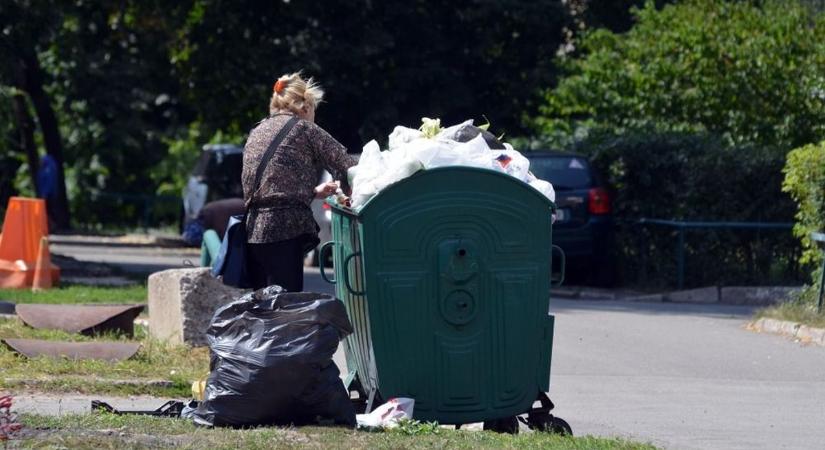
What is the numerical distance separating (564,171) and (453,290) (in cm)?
1067

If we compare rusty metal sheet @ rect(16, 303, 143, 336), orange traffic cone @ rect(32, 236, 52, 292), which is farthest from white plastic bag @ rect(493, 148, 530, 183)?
orange traffic cone @ rect(32, 236, 52, 292)

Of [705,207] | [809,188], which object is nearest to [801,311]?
[809,188]

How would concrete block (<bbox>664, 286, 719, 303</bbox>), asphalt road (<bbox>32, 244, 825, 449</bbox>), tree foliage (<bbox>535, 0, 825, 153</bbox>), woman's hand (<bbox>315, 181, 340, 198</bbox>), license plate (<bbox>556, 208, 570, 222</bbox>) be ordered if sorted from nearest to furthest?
woman's hand (<bbox>315, 181, 340, 198</bbox>), asphalt road (<bbox>32, 244, 825, 449</bbox>), concrete block (<bbox>664, 286, 719, 303</bbox>), license plate (<bbox>556, 208, 570, 222</bbox>), tree foliage (<bbox>535, 0, 825, 153</bbox>)

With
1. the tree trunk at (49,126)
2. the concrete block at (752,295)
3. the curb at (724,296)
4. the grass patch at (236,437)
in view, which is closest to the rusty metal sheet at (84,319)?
the grass patch at (236,437)

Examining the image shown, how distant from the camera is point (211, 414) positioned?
6547mm

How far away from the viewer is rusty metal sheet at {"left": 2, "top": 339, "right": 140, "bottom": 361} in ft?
29.7

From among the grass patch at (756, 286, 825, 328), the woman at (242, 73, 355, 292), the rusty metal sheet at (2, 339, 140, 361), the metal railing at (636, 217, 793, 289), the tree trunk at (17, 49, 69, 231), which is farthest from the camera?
the tree trunk at (17, 49, 69, 231)

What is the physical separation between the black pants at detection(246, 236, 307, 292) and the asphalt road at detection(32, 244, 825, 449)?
5.82 ft

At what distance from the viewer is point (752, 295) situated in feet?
53.0

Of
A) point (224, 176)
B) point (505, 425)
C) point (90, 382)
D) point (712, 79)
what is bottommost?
point (505, 425)

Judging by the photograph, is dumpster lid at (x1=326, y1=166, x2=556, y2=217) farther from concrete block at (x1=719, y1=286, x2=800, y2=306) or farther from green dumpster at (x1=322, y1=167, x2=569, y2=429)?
concrete block at (x1=719, y1=286, x2=800, y2=306)

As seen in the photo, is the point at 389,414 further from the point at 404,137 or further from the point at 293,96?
the point at 293,96

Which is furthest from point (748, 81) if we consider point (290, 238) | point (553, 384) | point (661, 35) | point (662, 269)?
point (290, 238)

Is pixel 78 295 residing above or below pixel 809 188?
below
